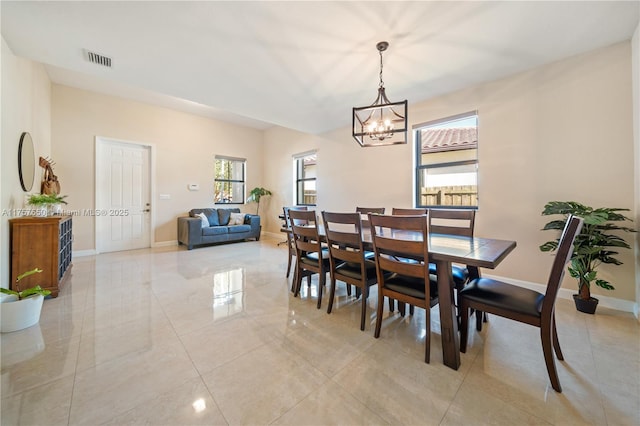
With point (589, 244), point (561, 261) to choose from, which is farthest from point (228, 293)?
point (589, 244)

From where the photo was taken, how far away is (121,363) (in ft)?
5.10

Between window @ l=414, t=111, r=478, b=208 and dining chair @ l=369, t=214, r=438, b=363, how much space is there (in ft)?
7.17

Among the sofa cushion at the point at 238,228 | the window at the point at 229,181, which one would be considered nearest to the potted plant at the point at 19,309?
the sofa cushion at the point at 238,228

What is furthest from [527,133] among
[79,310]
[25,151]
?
[25,151]

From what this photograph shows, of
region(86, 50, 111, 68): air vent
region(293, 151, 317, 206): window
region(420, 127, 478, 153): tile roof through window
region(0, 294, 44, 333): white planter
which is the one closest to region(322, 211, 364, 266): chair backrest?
region(420, 127, 478, 153): tile roof through window

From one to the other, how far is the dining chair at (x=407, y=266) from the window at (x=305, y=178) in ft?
13.4

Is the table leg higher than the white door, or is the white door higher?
the white door

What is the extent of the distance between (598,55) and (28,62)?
6.57 metres

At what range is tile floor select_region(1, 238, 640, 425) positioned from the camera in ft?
3.92

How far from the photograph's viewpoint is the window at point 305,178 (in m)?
5.86

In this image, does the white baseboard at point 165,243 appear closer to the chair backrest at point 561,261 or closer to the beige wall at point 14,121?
the beige wall at point 14,121

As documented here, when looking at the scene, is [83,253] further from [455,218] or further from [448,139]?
[448,139]

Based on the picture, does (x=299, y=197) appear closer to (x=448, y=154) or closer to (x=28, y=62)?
(x=448, y=154)

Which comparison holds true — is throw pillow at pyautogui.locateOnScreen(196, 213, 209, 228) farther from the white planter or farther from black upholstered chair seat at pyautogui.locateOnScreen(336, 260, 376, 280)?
black upholstered chair seat at pyautogui.locateOnScreen(336, 260, 376, 280)
